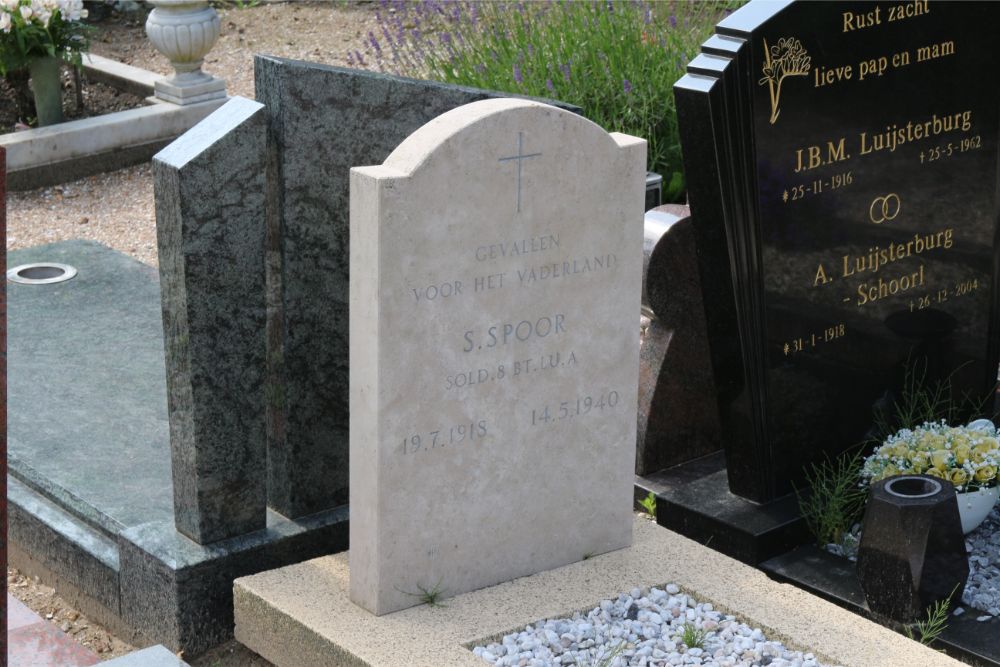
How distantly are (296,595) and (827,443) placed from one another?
1831 mm

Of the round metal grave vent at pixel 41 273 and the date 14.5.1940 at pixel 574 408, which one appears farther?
the round metal grave vent at pixel 41 273

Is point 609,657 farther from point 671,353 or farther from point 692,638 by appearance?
point 671,353

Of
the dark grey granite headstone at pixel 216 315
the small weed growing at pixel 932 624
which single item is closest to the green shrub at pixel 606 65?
the dark grey granite headstone at pixel 216 315

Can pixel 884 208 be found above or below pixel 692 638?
above

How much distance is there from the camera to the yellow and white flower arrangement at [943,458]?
4242mm

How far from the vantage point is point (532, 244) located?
3656 millimetres

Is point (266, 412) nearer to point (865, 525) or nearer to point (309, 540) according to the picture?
point (309, 540)

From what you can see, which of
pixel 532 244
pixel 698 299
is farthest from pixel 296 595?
pixel 698 299

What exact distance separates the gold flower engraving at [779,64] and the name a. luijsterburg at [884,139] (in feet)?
0.66

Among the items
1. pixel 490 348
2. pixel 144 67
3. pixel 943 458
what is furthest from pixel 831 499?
pixel 144 67

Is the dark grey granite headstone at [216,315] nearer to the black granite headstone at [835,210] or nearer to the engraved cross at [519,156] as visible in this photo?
the engraved cross at [519,156]

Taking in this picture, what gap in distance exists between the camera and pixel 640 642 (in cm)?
365

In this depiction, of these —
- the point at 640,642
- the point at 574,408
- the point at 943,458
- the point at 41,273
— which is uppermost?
the point at 574,408

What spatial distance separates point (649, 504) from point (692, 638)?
1096mm
